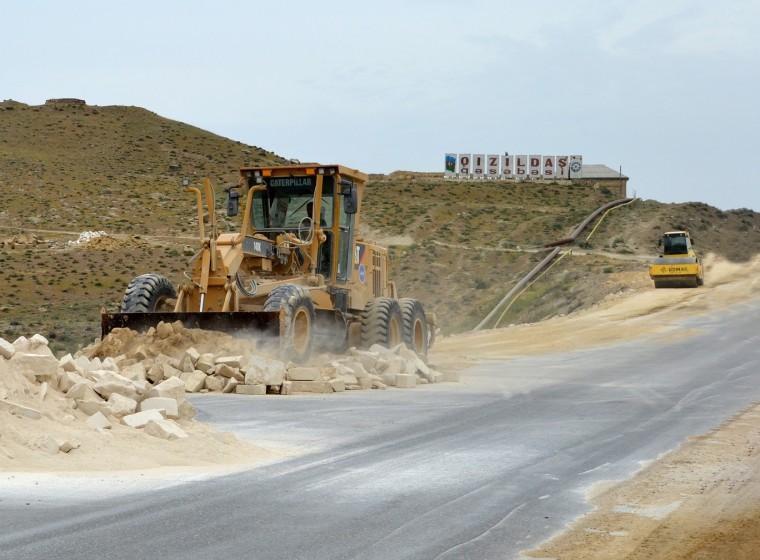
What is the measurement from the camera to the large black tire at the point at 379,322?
2095 centimetres

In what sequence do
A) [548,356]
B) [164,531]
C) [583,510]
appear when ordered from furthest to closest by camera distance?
[548,356] < [583,510] < [164,531]

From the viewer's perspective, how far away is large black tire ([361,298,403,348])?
2095cm

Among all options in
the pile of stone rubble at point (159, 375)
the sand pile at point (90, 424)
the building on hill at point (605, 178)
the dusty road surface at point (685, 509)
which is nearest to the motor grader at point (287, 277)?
the pile of stone rubble at point (159, 375)

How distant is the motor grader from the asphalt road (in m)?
2.27

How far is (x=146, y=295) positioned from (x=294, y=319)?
3.25 meters

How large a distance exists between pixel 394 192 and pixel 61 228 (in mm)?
31378

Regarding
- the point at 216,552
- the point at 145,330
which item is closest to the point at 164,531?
the point at 216,552

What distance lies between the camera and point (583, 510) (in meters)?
8.52

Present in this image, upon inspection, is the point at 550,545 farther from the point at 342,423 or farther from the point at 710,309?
the point at 710,309

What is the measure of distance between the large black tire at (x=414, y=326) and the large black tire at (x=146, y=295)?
4792 mm

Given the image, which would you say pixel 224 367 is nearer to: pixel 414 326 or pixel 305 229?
pixel 305 229

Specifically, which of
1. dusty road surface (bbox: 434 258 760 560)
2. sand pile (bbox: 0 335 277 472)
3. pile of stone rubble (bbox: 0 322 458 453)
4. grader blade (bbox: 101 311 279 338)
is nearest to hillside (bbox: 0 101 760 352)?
grader blade (bbox: 101 311 279 338)

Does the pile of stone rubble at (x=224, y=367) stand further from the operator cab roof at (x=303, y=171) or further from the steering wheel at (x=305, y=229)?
the operator cab roof at (x=303, y=171)

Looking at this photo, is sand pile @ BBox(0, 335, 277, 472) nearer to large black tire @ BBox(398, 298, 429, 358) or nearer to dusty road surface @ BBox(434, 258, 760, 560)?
dusty road surface @ BBox(434, 258, 760, 560)
